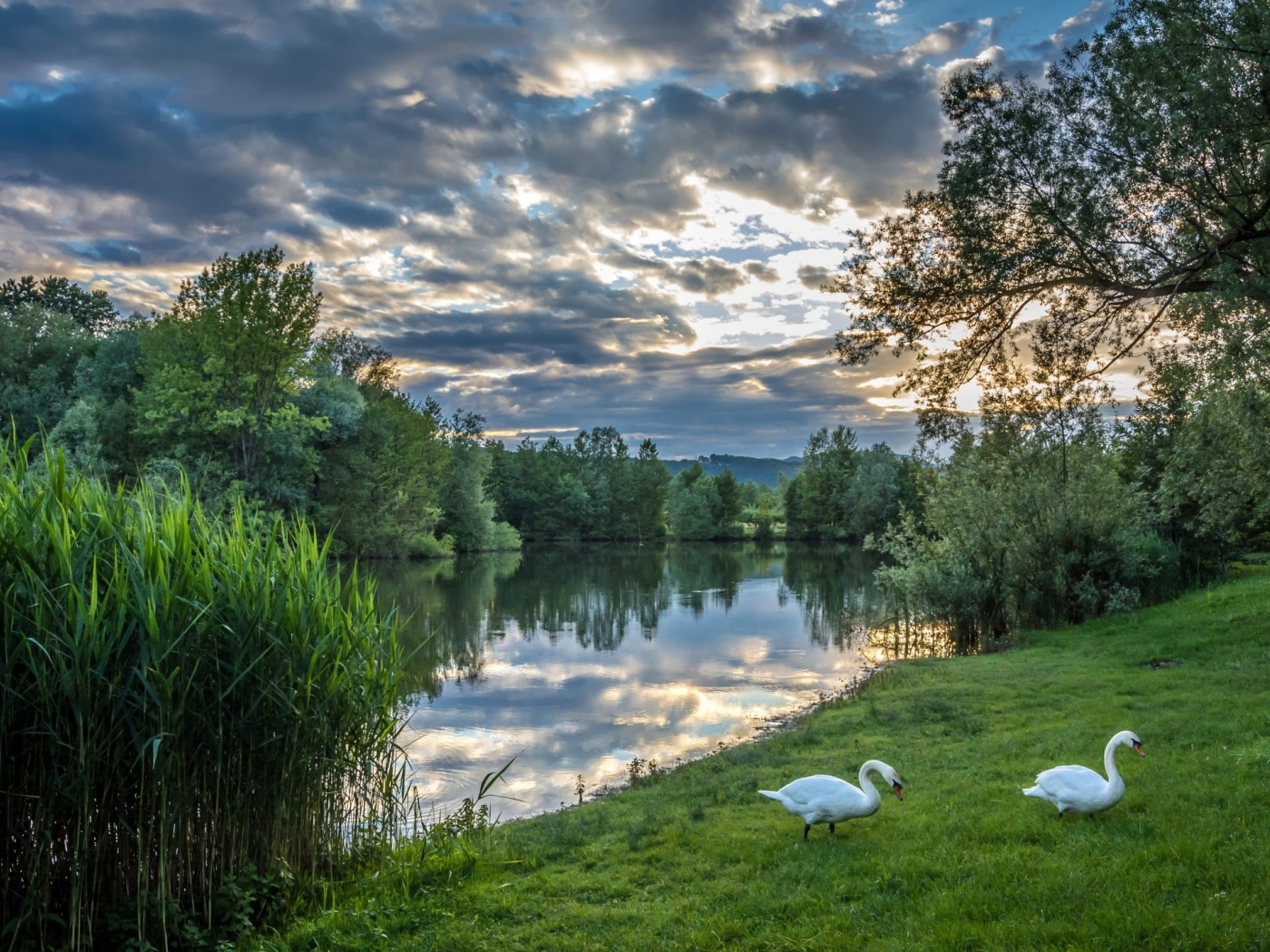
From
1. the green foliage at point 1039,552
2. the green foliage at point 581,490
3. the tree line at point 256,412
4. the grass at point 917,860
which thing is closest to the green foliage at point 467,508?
the tree line at point 256,412

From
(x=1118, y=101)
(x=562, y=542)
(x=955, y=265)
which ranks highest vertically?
(x=1118, y=101)

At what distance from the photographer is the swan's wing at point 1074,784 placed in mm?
6805

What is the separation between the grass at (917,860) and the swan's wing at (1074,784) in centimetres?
24

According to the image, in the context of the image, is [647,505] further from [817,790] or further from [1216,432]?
[817,790]

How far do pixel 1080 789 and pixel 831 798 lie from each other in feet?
7.12

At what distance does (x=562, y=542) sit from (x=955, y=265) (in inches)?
3714

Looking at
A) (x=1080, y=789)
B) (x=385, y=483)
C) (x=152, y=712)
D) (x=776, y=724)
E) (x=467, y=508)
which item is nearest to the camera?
(x=152, y=712)

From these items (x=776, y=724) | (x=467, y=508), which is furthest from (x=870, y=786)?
(x=467, y=508)

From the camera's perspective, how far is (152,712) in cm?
571

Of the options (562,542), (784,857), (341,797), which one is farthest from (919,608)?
(562,542)

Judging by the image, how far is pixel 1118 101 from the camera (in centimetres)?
1046

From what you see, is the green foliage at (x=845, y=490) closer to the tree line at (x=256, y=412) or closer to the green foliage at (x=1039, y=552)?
the tree line at (x=256, y=412)

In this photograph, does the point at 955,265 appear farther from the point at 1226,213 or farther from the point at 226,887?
the point at 226,887

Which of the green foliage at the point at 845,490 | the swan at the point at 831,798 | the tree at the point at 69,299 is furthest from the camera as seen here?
the green foliage at the point at 845,490
